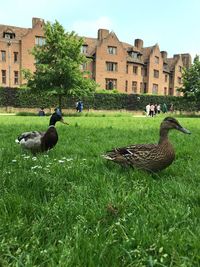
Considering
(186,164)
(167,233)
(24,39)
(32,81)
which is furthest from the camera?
(24,39)

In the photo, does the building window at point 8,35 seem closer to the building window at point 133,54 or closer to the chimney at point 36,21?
the chimney at point 36,21

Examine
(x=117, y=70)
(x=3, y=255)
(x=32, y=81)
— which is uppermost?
(x=117, y=70)

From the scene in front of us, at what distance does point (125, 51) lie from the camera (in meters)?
64.8

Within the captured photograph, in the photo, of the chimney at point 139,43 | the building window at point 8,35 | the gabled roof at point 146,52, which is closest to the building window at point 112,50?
the gabled roof at point 146,52

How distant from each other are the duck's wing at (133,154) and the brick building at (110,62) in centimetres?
4543

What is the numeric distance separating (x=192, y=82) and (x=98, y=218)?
151ft

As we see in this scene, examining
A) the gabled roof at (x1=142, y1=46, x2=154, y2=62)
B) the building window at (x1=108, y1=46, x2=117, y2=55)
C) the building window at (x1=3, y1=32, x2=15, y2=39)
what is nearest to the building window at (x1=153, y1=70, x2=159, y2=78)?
the gabled roof at (x1=142, y1=46, x2=154, y2=62)

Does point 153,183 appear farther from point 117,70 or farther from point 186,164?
point 117,70

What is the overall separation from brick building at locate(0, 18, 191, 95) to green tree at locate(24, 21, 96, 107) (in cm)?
1200

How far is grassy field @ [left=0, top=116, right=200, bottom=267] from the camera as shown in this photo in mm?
2238

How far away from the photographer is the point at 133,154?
183 inches

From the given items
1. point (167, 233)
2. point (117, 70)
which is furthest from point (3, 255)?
point (117, 70)

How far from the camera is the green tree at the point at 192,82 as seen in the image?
45906 mm

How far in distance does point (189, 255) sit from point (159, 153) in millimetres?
2399
